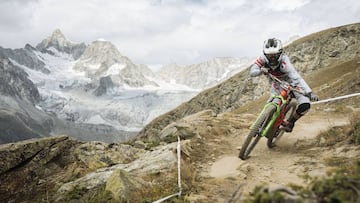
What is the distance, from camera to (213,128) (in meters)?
16.5

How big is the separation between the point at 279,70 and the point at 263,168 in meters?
2.90

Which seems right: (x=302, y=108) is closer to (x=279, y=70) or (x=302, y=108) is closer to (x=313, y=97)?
(x=313, y=97)

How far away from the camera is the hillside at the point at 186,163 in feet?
30.7

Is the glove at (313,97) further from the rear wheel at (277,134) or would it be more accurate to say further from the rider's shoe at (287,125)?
the rider's shoe at (287,125)

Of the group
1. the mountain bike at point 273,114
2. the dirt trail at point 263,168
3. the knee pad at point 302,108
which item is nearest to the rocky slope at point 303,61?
the dirt trail at point 263,168

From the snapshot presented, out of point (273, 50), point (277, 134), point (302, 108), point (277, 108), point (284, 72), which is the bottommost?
point (277, 134)

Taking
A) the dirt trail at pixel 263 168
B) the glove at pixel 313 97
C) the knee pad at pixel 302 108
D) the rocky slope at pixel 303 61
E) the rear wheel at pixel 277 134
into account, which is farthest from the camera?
the rocky slope at pixel 303 61

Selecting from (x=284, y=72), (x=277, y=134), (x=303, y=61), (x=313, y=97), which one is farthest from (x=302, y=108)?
(x=303, y=61)

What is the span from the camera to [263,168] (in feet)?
35.1

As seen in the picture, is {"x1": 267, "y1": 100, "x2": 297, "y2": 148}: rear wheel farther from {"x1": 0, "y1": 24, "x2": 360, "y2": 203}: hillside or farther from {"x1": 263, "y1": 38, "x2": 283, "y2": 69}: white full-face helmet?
{"x1": 263, "y1": 38, "x2": 283, "y2": 69}: white full-face helmet

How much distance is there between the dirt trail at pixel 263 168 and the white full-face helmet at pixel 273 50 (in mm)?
2705

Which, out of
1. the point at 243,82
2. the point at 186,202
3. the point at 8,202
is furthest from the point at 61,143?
the point at 243,82

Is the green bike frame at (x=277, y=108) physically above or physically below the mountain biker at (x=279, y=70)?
below

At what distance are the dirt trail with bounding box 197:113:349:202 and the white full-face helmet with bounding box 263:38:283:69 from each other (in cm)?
271
